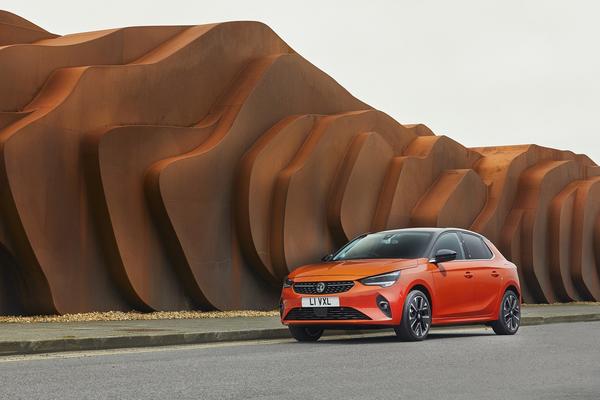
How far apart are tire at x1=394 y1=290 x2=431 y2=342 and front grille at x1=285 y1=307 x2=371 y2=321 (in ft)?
1.86

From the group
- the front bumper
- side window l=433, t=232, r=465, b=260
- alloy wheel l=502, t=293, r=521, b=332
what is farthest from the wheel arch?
alloy wheel l=502, t=293, r=521, b=332

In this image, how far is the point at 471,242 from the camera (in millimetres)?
15531

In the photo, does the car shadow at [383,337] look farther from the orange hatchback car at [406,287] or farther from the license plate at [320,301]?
the license plate at [320,301]

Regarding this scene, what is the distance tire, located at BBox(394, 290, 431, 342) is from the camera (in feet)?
43.9

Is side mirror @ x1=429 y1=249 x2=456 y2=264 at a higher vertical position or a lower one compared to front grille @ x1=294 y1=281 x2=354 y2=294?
higher

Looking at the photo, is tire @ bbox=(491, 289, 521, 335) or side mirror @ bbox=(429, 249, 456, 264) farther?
tire @ bbox=(491, 289, 521, 335)

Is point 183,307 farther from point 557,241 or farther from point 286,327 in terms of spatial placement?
point 557,241

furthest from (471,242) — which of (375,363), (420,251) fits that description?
(375,363)

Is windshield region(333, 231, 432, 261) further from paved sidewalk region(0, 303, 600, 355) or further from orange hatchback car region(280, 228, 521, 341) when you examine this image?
paved sidewalk region(0, 303, 600, 355)

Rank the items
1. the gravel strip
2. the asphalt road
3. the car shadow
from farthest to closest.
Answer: the gravel strip < the car shadow < the asphalt road

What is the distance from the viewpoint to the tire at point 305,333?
14.1 meters

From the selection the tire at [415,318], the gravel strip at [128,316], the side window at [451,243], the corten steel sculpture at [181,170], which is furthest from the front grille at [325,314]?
the corten steel sculpture at [181,170]

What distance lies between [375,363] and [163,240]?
9125 millimetres

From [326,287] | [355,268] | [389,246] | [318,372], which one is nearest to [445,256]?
[389,246]
